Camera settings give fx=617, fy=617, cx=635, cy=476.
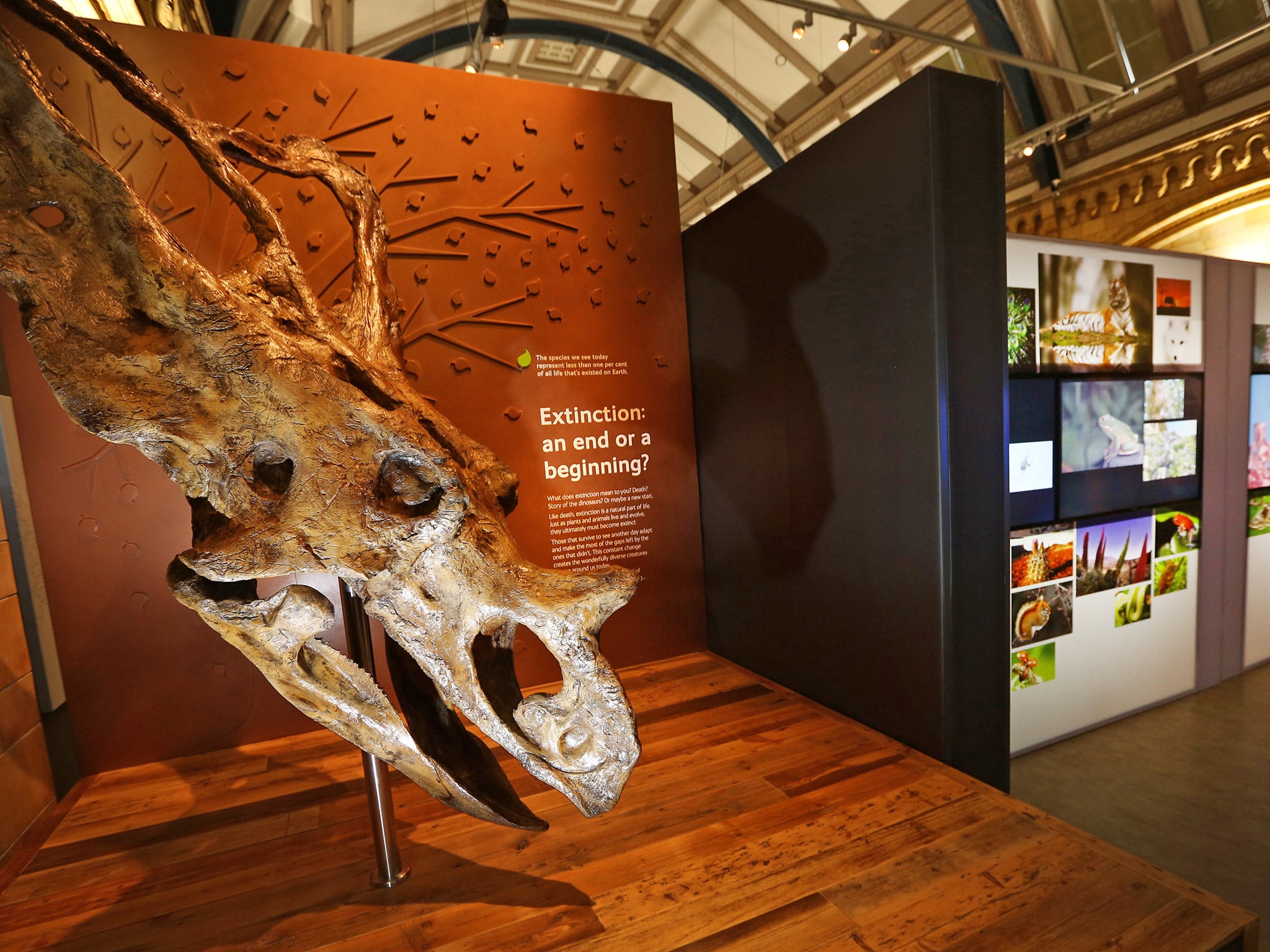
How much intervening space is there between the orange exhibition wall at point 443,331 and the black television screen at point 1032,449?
1649mm

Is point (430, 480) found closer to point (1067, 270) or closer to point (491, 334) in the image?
point (491, 334)

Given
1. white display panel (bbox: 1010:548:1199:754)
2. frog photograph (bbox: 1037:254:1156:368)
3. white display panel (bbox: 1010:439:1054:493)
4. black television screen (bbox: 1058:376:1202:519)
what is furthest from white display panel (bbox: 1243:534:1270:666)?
white display panel (bbox: 1010:439:1054:493)

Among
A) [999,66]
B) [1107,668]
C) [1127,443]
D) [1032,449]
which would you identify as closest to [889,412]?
[1032,449]

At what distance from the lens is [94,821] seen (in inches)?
88.0

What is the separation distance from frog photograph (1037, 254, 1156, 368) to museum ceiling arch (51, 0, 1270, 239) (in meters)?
3.58

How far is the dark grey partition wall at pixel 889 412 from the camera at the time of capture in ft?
7.06

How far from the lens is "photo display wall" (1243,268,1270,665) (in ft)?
13.1

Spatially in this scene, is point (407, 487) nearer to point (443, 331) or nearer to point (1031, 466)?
point (443, 331)

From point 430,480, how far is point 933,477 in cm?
174

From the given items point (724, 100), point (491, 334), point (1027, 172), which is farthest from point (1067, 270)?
point (724, 100)

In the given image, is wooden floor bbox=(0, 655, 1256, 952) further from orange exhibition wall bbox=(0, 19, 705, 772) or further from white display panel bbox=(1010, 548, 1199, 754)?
white display panel bbox=(1010, 548, 1199, 754)

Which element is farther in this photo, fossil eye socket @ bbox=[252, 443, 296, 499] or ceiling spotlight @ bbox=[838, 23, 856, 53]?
ceiling spotlight @ bbox=[838, 23, 856, 53]

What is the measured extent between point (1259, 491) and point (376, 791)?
5566 mm

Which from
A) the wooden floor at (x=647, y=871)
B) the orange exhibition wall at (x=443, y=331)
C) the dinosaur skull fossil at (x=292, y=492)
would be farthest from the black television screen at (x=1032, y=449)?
the dinosaur skull fossil at (x=292, y=492)
